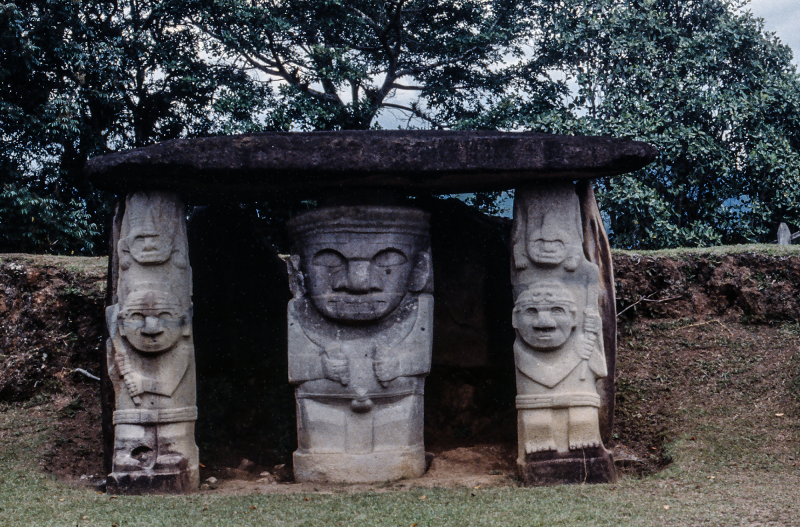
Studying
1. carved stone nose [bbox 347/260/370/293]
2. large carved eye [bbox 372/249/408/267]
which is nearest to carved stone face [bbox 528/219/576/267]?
large carved eye [bbox 372/249/408/267]

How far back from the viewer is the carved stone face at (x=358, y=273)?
650 centimetres

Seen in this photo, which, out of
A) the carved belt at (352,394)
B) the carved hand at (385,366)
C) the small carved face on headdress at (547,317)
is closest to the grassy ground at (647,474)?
the carved belt at (352,394)

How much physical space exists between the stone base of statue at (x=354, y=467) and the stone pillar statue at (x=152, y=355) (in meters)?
0.86

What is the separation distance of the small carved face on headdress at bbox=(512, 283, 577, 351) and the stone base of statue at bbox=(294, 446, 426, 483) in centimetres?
134

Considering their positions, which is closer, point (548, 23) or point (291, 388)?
point (291, 388)

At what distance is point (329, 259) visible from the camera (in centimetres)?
661

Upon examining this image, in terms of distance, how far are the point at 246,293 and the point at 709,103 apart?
7.79 metres

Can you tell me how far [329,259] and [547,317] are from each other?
1.77 meters

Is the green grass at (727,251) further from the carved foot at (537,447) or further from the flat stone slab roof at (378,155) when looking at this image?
the carved foot at (537,447)

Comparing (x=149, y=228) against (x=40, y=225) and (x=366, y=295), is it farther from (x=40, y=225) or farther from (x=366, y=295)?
(x=40, y=225)

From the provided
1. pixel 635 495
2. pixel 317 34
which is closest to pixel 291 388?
pixel 635 495

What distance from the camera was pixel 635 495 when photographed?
546cm

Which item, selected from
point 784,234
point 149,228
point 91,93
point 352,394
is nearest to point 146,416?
point 149,228

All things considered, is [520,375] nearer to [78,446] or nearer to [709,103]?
[78,446]
